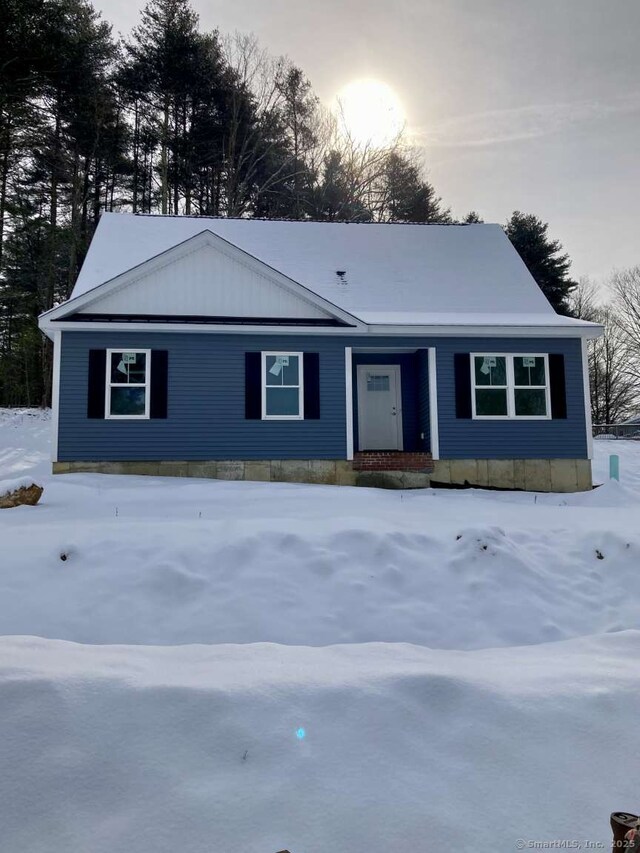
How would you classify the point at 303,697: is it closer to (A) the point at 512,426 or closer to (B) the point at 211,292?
(B) the point at 211,292

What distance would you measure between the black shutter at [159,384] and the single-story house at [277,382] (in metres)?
0.03

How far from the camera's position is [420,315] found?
12.6m

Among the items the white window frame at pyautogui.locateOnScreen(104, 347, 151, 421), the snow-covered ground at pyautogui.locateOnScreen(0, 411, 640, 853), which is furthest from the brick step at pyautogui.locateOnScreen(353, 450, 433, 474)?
the snow-covered ground at pyautogui.locateOnScreen(0, 411, 640, 853)

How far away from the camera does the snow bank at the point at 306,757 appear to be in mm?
1720

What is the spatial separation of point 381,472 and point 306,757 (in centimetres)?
946

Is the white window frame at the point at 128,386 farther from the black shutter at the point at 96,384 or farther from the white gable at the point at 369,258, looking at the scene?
the white gable at the point at 369,258

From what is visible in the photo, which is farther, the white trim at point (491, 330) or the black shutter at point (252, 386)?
the white trim at point (491, 330)

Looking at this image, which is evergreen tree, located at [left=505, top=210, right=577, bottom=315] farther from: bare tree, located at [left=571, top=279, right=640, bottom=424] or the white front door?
the white front door

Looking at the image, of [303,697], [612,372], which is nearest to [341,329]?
[303,697]

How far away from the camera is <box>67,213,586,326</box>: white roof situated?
13109 millimetres

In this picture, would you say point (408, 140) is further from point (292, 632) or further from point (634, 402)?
point (292, 632)

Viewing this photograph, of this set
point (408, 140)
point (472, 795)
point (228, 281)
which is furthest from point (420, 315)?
point (408, 140)

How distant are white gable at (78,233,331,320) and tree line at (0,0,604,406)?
13.5 m

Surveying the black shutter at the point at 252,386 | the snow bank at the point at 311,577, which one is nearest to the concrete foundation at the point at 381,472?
Result: the black shutter at the point at 252,386
